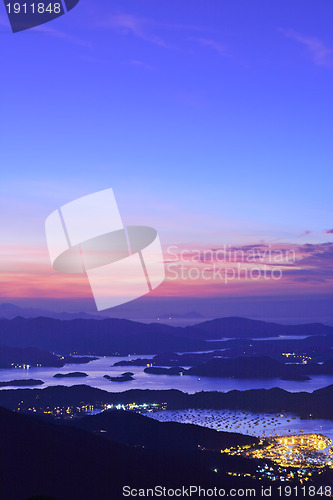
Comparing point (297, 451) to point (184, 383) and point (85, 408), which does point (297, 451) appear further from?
point (184, 383)

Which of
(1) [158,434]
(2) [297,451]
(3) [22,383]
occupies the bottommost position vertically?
(2) [297,451]

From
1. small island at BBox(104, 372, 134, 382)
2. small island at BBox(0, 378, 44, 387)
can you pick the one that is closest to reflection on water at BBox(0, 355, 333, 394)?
small island at BBox(104, 372, 134, 382)

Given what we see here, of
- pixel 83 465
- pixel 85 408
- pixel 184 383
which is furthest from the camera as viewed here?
pixel 184 383

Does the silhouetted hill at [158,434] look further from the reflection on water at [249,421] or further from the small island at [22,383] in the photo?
the small island at [22,383]

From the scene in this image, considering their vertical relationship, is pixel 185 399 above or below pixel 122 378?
below

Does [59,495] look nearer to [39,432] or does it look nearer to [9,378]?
[39,432]

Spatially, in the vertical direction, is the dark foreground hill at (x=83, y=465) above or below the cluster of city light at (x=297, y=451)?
above

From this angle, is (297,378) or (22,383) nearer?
(22,383)

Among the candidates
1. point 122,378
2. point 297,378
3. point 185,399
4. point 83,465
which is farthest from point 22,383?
point 83,465

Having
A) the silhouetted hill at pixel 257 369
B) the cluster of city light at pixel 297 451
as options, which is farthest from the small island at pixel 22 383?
the cluster of city light at pixel 297 451

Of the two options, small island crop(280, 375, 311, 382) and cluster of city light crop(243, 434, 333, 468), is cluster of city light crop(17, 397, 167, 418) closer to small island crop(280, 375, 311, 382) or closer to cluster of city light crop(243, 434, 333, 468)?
cluster of city light crop(243, 434, 333, 468)

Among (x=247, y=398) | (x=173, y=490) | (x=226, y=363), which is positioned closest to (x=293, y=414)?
(x=247, y=398)

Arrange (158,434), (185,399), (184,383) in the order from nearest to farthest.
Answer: (158,434) < (185,399) < (184,383)
